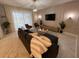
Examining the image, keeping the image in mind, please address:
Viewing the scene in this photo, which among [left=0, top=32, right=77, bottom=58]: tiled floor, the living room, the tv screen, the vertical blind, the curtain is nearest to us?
[left=0, top=32, right=77, bottom=58]: tiled floor

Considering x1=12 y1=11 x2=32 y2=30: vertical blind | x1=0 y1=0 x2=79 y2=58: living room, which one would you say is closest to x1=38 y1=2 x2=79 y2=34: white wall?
x1=0 y1=0 x2=79 y2=58: living room

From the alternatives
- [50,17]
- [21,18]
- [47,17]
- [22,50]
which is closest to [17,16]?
[21,18]

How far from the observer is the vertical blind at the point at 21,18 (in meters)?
6.62

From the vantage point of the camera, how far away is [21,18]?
7.33 meters

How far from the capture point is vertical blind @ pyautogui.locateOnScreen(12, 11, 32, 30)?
6.62m

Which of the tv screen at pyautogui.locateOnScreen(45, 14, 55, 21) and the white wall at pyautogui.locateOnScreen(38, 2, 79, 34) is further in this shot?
the tv screen at pyautogui.locateOnScreen(45, 14, 55, 21)

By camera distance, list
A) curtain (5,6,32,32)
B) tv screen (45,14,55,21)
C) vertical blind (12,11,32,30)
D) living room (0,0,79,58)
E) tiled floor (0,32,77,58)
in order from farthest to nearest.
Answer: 1. vertical blind (12,11,32,30)
2. tv screen (45,14,55,21)
3. curtain (5,6,32,32)
4. living room (0,0,79,58)
5. tiled floor (0,32,77,58)

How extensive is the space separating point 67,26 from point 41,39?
4.24 metres

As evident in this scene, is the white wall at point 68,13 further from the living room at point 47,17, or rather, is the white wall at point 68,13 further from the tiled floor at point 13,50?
the tiled floor at point 13,50

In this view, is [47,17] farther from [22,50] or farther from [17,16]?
[22,50]

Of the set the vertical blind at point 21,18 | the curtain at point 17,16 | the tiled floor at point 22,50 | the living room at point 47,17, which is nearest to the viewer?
the tiled floor at point 22,50

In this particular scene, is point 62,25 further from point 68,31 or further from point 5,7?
point 5,7

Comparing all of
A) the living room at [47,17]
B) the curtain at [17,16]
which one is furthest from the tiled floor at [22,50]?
the curtain at [17,16]

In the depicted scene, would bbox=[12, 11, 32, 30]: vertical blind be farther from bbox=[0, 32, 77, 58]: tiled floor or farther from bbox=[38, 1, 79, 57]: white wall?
bbox=[0, 32, 77, 58]: tiled floor
